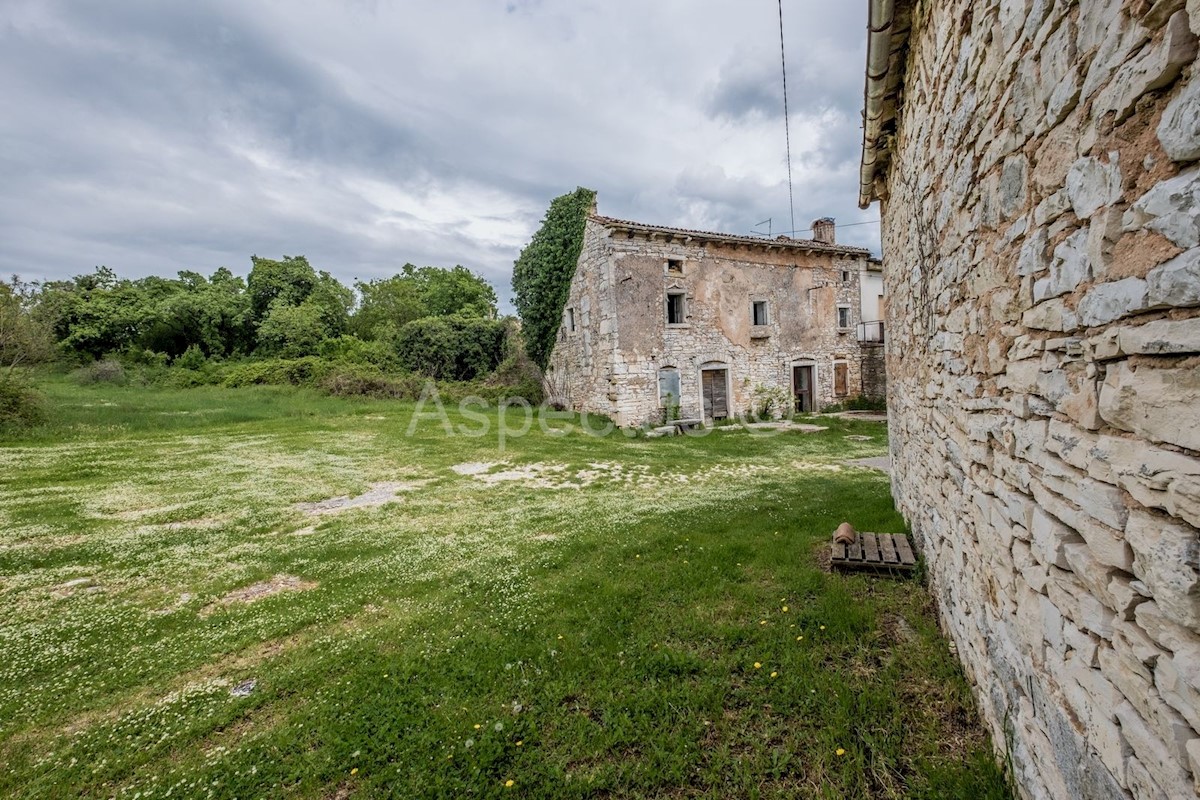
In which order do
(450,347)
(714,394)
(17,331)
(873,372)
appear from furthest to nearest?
(450,347) → (873,372) → (714,394) → (17,331)

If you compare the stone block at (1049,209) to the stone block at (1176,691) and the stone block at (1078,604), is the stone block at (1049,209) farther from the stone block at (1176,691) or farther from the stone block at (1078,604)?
the stone block at (1176,691)

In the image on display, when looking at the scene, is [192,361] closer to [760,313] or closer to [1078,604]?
[760,313]

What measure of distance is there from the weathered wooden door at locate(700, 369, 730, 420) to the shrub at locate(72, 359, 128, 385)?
29041 mm


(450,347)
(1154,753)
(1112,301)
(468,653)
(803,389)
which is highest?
(450,347)

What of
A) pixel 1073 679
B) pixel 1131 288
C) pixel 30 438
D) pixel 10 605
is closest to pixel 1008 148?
→ pixel 1131 288

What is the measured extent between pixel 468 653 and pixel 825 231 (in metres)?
21.1

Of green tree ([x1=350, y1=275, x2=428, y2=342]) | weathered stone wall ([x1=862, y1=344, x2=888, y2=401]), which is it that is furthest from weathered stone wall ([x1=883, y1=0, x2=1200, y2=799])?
green tree ([x1=350, y1=275, x2=428, y2=342])

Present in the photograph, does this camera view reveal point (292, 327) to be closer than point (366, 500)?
No

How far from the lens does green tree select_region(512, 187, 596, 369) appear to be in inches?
678

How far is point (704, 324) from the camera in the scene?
1681 cm

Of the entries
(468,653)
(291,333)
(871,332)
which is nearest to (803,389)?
(871,332)

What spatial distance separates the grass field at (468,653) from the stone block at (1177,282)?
→ 2311 mm

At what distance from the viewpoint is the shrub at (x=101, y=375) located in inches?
972

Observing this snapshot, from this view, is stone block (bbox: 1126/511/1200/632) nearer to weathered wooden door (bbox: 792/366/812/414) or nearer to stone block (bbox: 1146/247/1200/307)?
stone block (bbox: 1146/247/1200/307)
